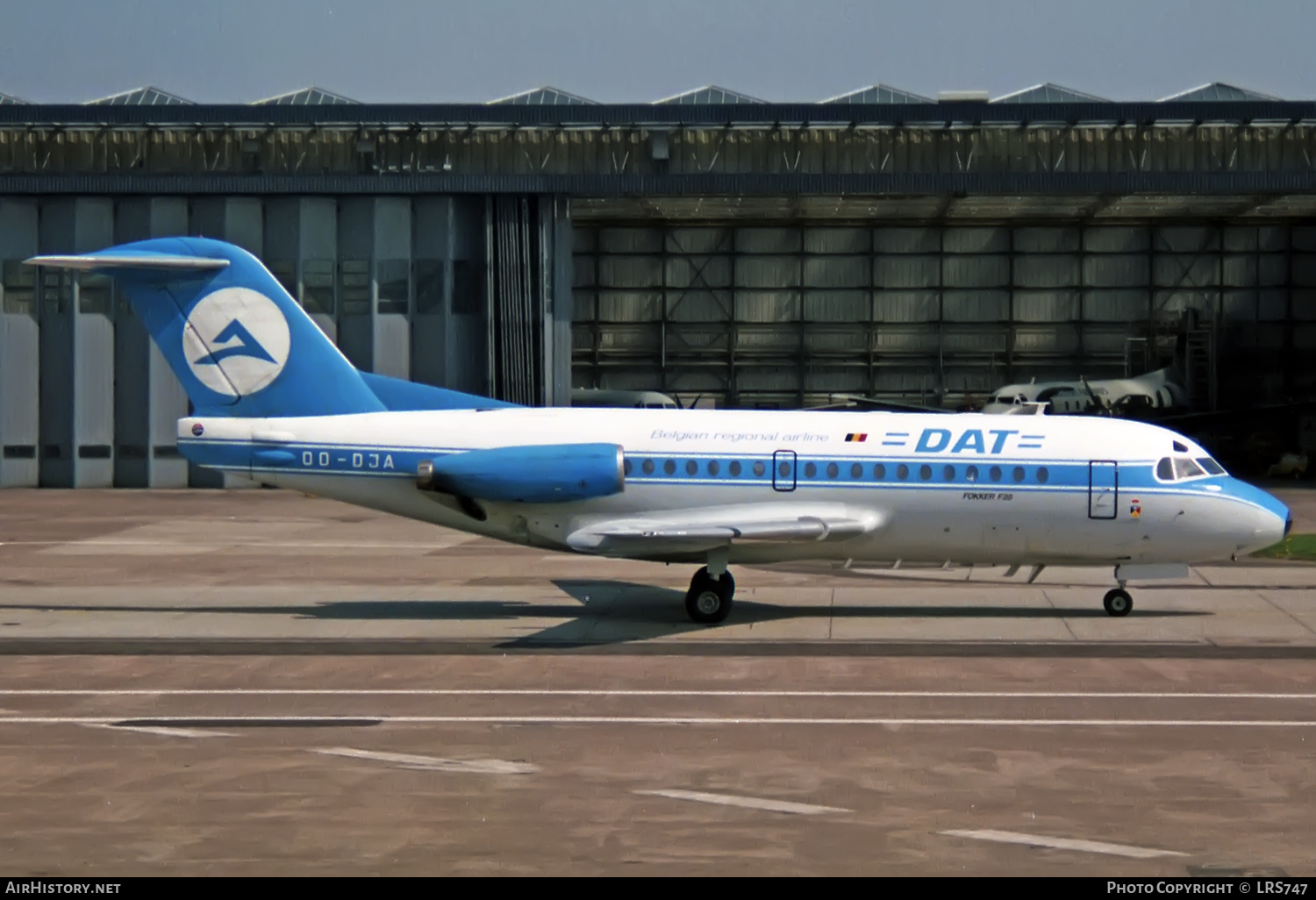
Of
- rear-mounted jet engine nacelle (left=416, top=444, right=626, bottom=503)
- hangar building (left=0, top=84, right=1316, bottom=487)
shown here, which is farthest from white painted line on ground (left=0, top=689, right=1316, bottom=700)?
hangar building (left=0, top=84, right=1316, bottom=487)

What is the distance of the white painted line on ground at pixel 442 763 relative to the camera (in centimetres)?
1448

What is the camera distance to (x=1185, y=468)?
2373 cm

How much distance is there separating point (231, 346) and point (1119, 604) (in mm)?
13848

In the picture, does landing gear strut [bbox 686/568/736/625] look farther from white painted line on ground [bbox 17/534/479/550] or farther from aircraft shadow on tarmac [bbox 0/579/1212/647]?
white painted line on ground [bbox 17/534/479/550]

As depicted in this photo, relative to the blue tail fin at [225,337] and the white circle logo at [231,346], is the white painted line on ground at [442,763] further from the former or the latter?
the white circle logo at [231,346]

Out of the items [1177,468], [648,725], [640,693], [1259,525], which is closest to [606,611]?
[640,693]

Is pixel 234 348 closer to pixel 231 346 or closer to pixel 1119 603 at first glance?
pixel 231 346

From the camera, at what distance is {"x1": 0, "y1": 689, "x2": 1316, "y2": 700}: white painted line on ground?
711 inches

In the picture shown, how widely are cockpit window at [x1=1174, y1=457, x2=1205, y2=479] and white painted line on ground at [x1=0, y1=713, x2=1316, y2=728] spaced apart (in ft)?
24.2

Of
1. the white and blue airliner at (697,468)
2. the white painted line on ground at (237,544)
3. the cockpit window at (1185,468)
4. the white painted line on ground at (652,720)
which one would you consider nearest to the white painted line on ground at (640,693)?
the white painted line on ground at (652,720)

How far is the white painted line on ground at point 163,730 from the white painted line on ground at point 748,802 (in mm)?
4878

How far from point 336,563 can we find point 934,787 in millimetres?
20063

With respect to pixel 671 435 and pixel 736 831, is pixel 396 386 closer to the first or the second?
pixel 671 435

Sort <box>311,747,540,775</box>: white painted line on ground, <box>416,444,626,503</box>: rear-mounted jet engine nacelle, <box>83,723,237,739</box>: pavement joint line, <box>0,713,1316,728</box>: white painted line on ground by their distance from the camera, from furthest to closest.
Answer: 1. <box>416,444,626,503</box>: rear-mounted jet engine nacelle
2. <box>0,713,1316,728</box>: white painted line on ground
3. <box>83,723,237,739</box>: pavement joint line
4. <box>311,747,540,775</box>: white painted line on ground
